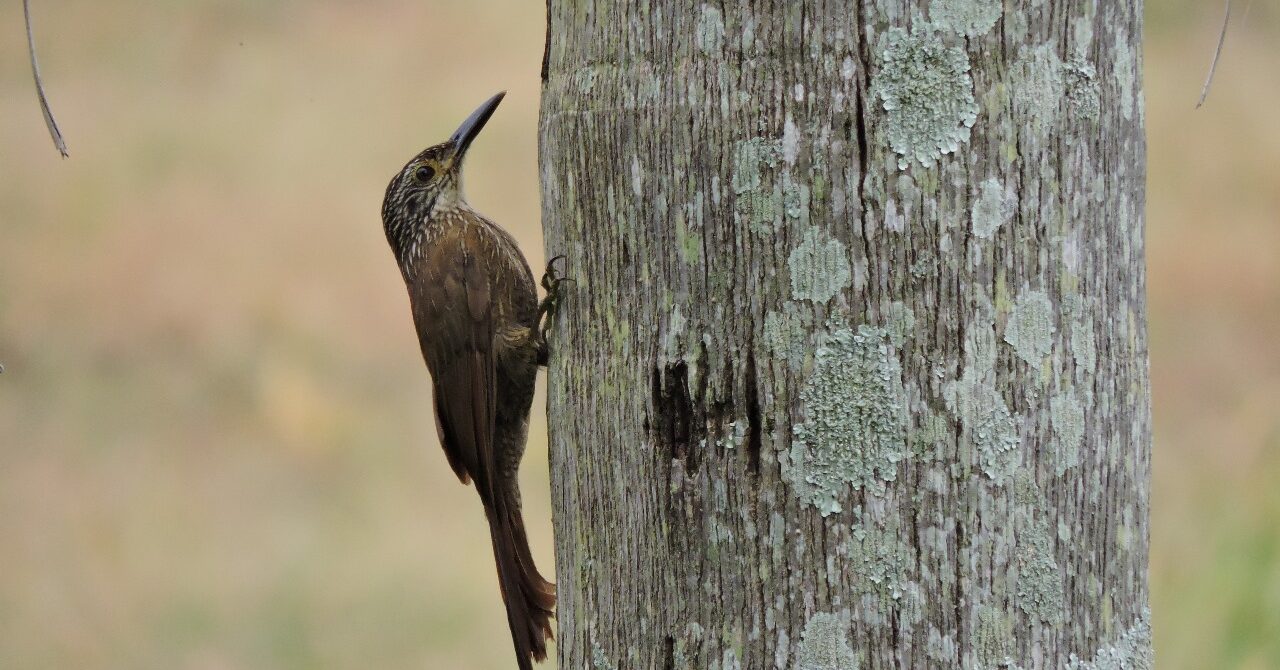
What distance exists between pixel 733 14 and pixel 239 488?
6141mm

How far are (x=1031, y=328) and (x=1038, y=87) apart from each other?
1.13ft

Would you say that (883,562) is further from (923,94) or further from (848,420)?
(923,94)

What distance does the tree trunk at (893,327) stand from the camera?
1813 mm

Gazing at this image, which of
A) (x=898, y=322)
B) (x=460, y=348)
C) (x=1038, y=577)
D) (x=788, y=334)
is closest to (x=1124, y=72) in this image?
(x=898, y=322)

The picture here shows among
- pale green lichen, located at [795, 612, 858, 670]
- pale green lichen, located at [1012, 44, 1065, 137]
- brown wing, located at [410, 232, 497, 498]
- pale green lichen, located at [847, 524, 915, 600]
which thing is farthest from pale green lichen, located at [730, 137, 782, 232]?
brown wing, located at [410, 232, 497, 498]

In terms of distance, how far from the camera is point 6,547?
22.1ft

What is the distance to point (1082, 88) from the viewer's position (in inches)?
72.9

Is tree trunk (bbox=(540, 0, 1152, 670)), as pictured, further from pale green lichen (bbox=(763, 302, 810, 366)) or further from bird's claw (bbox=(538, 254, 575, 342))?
bird's claw (bbox=(538, 254, 575, 342))

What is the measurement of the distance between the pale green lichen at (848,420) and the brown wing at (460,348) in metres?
1.47

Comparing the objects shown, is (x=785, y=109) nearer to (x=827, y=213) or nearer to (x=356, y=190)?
(x=827, y=213)

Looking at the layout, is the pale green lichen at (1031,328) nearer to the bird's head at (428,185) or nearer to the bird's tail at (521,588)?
the bird's tail at (521,588)

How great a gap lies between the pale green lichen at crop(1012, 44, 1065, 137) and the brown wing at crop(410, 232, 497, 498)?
5.72 feet

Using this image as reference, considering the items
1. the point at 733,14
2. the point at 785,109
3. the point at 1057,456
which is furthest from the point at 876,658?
the point at 733,14

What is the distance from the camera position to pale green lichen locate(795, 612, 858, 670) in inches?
72.1
